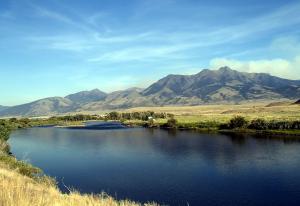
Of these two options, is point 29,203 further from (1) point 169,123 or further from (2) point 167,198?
(1) point 169,123

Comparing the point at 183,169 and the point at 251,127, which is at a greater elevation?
the point at 251,127

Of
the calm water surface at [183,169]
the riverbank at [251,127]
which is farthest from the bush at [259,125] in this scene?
the calm water surface at [183,169]

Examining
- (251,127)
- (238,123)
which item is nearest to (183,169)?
(251,127)

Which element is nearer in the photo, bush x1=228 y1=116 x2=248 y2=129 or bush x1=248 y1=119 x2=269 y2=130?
bush x1=248 y1=119 x2=269 y2=130

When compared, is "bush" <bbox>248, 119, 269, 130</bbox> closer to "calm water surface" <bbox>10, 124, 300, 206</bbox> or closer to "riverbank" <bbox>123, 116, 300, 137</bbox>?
"riverbank" <bbox>123, 116, 300, 137</bbox>

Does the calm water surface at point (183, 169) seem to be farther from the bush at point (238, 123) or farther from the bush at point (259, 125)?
the bush at point (238, 123)

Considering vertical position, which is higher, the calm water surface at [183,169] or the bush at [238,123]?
the bush at [238,123]

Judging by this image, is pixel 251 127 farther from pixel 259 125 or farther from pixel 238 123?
pixel 238 123

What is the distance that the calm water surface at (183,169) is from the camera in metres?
47.4

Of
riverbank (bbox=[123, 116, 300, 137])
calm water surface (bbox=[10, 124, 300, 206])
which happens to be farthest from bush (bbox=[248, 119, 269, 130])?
calm water surface (bbox=[10, 124, 300, 206])

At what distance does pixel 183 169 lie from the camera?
63656mm

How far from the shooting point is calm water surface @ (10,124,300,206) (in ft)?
155

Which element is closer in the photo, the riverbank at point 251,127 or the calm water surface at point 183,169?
the calm water surface at point 183,169

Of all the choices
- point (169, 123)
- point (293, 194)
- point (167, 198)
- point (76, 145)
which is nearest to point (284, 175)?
point (293, 194)
